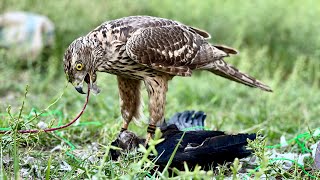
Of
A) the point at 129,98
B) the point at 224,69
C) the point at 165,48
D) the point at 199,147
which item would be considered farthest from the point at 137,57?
the point at 224,69

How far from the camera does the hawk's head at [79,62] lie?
3.15 metres

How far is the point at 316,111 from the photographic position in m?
5.60

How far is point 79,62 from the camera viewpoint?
316 centimetres

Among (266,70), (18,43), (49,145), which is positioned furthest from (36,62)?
(49,145)

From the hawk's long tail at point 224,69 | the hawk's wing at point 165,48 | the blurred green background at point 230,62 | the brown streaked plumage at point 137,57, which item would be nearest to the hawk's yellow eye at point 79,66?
the brown streaked plumage at point 137,57

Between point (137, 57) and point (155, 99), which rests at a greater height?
point (137, 57)

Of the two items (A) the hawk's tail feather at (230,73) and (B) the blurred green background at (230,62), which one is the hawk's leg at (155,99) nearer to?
(A) the hawk's tail feather at (230,73)

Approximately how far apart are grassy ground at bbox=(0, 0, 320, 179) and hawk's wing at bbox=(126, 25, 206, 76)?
1.95 feet

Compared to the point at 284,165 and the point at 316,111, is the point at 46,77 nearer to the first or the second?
the point at 316,111

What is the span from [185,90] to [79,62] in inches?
119

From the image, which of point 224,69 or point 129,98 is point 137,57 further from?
point 224,69

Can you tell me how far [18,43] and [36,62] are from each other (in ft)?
1.08

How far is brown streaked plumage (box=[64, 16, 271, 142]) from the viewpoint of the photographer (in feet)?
10.5

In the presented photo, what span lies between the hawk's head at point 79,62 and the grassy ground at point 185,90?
270 millimetres
